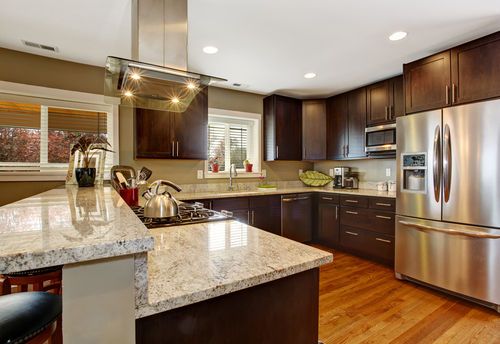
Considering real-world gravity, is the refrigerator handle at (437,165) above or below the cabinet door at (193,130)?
below

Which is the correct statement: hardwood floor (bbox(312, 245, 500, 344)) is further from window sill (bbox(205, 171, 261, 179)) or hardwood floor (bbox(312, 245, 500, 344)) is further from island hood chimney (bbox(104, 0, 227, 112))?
island hood chimney (bbox(104, 0, 227, 112))

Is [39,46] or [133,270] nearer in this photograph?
[133,270]

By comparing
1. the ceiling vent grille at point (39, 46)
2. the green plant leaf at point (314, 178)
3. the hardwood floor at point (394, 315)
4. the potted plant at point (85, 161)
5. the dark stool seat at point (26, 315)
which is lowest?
the hardwood floor at point (394, 315)

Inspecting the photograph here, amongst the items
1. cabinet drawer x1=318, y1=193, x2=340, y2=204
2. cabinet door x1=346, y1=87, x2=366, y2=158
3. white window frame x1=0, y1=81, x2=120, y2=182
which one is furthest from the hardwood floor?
white window frame x1=0, y1=81, x2=120, y2=182

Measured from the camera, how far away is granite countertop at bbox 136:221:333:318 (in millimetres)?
646

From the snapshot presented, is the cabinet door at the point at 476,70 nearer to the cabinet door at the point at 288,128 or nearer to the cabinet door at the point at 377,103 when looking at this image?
the cabinet door at the point at 377,103

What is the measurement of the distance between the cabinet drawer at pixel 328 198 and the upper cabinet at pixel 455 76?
146cm

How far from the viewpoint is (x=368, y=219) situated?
325 centimetres

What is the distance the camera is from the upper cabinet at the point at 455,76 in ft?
7.37

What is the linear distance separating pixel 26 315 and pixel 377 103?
396 centimetres

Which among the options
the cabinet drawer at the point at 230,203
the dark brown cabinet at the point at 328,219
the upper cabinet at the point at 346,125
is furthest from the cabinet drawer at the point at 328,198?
the cabinet drawer at the point at 230,203

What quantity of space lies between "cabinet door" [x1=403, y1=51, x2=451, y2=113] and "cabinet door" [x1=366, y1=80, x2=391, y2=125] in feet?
1.79

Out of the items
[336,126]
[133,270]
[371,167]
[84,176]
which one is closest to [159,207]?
[133,270]

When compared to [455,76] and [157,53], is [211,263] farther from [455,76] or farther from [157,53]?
[455,76]
